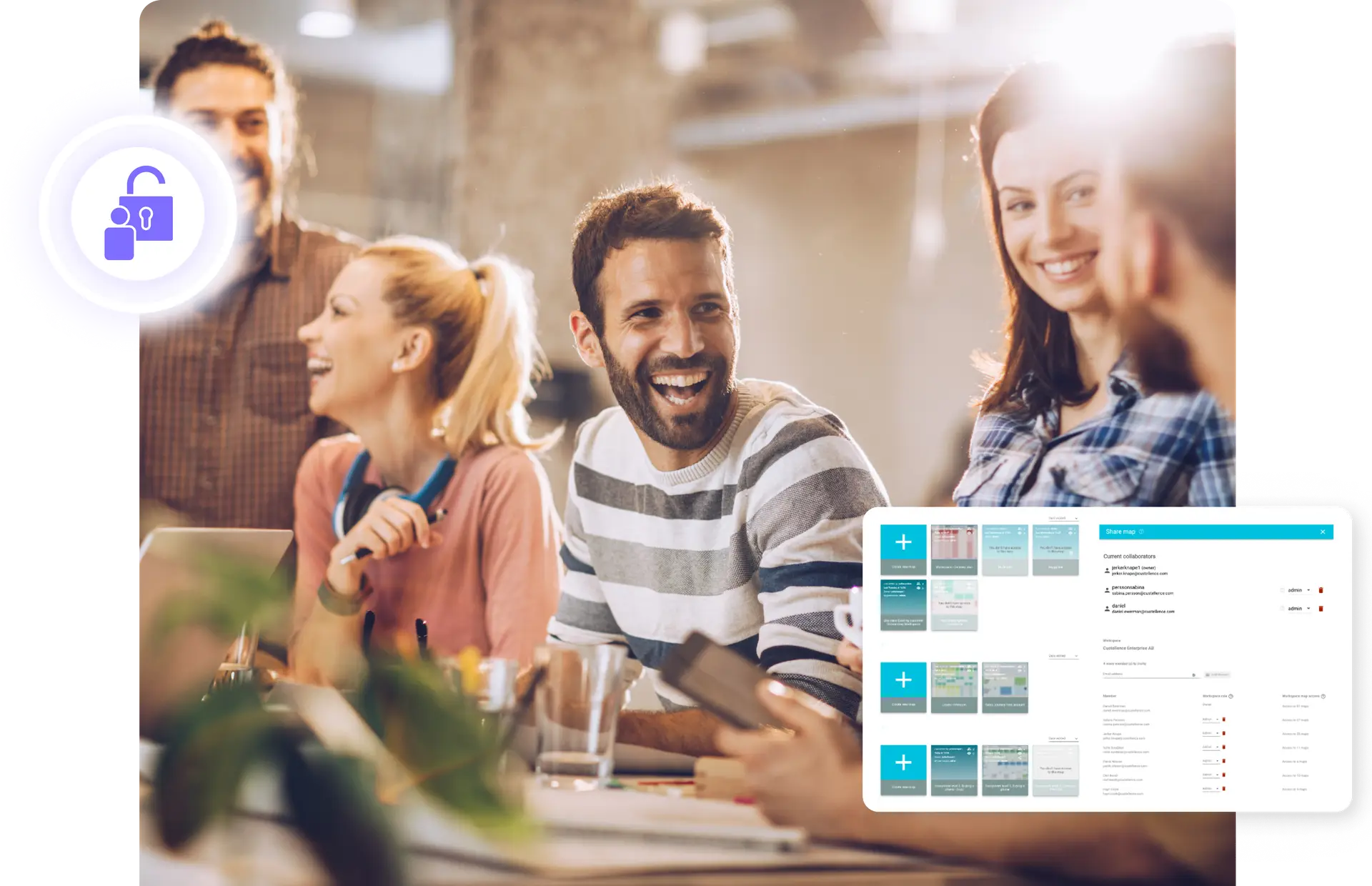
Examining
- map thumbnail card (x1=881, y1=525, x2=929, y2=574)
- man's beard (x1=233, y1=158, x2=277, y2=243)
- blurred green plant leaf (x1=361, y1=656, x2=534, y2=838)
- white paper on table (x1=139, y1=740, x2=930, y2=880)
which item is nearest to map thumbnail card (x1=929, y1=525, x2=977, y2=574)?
map thumbnail card (x1=881, y1=525, x2=929, y2=574)

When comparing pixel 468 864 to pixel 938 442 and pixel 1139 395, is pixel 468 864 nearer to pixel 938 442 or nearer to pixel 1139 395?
pixel 938 442

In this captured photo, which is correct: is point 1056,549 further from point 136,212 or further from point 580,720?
point 136,212

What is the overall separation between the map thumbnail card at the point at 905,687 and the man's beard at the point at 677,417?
1.64ft

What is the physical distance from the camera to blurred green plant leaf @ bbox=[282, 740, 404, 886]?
227 cm

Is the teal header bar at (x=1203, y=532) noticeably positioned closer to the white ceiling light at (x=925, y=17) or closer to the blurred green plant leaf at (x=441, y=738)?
the white ceiling light at (x=925, y=17)

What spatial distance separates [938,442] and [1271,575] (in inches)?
23.8

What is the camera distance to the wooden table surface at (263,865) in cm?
222

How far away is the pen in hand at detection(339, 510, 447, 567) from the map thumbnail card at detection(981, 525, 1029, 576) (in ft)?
3.09

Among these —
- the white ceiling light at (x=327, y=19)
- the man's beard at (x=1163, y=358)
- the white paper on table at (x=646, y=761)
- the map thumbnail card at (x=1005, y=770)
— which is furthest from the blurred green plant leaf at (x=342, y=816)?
the man's beard at (x=1163, y=358)

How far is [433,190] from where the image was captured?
91.8 inches

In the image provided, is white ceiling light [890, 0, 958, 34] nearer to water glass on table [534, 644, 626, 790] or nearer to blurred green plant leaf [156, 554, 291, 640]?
water glass on table [534, 644, 626, 790]

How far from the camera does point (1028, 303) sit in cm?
223

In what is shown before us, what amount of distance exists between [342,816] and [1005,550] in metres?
1.23

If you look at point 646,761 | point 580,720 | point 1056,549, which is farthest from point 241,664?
point 1056,549
